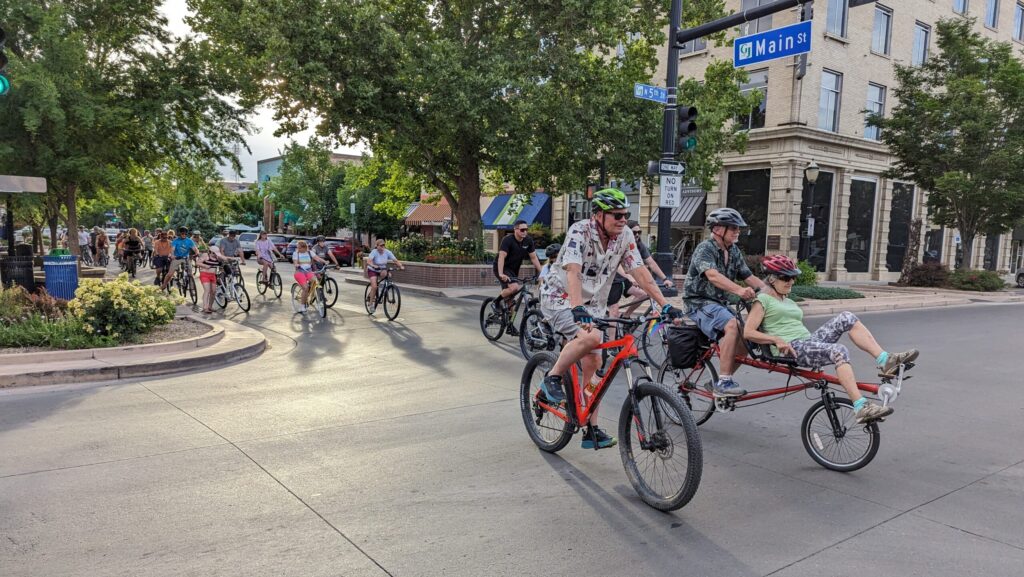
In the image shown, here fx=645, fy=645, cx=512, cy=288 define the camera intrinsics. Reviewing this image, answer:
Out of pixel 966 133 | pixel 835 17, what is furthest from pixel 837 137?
pixel 835 17

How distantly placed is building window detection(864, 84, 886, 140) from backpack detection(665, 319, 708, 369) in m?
27.8

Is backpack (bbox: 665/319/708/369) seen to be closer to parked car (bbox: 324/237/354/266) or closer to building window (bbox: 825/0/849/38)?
building window (bbox: 825/0/849/38)

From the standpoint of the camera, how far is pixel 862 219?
29.2 meters

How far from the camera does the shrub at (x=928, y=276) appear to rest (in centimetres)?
2509

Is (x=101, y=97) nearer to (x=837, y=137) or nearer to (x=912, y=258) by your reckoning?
(x=837, y=137)

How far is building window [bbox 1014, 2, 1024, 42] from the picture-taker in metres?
35.6

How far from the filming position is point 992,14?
33906 mm

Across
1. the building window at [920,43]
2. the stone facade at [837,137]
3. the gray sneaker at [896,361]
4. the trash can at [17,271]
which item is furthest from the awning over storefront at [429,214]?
the gray sneaker at [896,361]

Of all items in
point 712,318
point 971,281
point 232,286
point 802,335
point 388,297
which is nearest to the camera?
point 802,335

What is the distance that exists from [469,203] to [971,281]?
769 inches

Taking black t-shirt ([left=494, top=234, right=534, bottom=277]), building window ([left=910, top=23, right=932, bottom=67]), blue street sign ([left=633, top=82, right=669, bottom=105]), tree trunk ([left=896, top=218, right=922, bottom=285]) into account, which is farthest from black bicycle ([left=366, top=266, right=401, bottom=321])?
building window ([left=910, top=23, right=932, bottom=67])

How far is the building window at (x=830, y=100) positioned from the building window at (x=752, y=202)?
10.7ft

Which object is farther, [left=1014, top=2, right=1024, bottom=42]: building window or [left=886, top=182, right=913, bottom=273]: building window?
[left=1014, top=2, right=1024, bottom=42]: building window

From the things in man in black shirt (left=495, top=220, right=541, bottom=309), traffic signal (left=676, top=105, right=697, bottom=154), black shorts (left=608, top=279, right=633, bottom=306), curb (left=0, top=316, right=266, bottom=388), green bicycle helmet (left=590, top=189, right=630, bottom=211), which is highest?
traffic signal (left=676, top=105, right=697, bottom=154)
